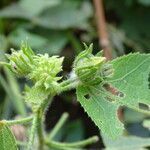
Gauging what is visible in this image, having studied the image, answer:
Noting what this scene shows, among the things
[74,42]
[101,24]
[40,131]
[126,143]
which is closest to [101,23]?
[101,24]

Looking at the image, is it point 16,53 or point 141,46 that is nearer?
point 16,53

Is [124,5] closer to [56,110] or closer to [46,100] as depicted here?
[56,110]

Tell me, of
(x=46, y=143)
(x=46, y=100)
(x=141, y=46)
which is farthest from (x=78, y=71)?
(x=141, y=46)

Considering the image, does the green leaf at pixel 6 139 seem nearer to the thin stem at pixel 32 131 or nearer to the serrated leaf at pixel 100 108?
the thin stem at pixel 32 131

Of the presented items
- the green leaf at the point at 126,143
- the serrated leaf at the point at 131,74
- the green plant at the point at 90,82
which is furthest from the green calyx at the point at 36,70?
the green leaf at the point at 126,143

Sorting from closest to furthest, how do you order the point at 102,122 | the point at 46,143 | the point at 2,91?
the point at 102,122
the point at 46,143
the point at 2,91

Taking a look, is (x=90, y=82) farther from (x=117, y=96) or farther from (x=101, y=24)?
(x=101, y=24)
